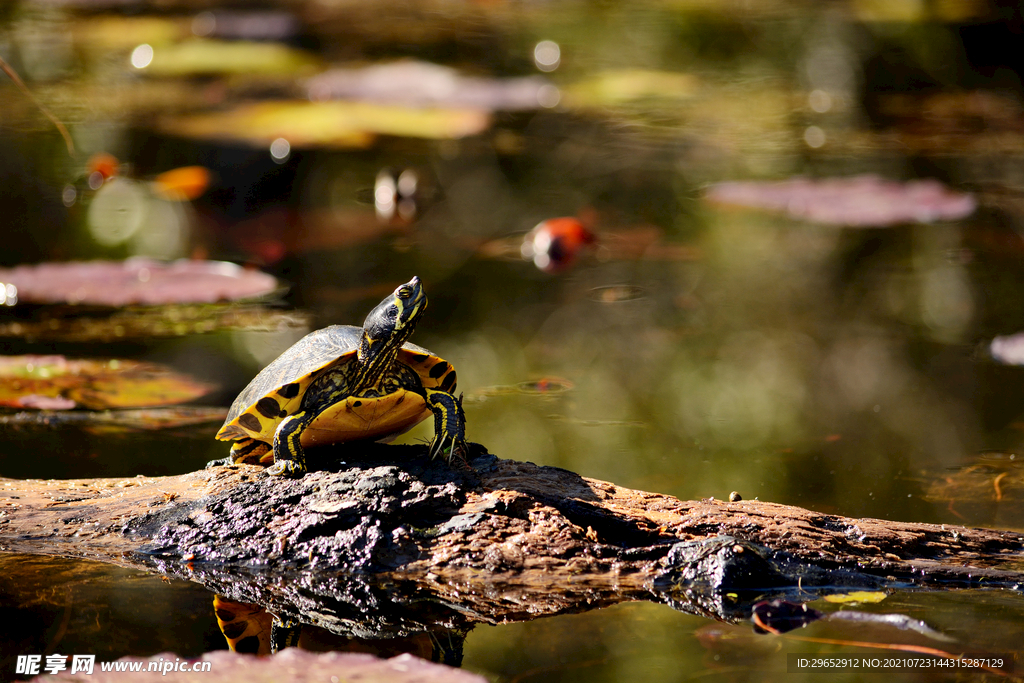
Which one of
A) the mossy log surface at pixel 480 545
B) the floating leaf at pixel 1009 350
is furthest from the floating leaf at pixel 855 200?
the mossy log surface at pixel 480 545

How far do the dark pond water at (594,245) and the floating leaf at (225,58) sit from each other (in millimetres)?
53

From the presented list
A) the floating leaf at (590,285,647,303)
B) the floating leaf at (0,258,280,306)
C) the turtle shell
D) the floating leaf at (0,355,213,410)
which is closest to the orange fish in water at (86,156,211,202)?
the floating leaf at (0,258,280,306)

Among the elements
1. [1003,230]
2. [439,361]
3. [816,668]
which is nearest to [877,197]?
[1003,230]

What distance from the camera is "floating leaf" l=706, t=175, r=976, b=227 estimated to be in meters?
5.02

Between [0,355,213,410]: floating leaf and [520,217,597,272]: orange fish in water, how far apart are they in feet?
6.59

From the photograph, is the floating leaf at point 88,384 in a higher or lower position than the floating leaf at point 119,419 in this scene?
higher

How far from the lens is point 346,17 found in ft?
32.3

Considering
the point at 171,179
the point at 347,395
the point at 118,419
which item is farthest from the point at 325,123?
the point at 347,395

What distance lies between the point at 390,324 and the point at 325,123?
480cm

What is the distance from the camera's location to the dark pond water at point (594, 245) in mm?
2301

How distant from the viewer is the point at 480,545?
6.36 ft

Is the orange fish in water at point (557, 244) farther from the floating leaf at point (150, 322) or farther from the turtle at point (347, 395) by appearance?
the turtle at point (347, 395)

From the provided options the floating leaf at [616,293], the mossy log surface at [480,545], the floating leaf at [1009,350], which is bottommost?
the mossy log surface at [480,545]

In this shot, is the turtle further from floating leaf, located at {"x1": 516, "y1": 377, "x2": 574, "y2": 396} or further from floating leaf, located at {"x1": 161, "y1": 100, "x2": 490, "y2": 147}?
floating leaf, located at {"x1": 161, "y1": 100, "x2": 490, "y2": 147}
